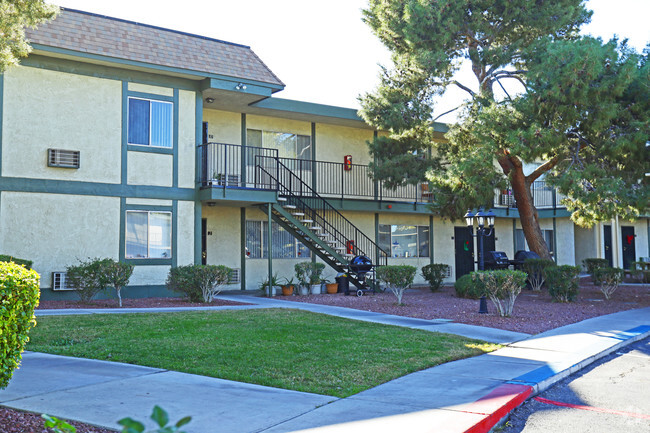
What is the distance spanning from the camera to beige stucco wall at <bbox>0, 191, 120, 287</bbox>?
13953 mm

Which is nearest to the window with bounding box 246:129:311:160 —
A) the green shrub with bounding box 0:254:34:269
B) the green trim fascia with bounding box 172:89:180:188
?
the green trim fascia with bounding box 172:89:180:188

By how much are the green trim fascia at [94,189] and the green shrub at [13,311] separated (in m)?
10.4

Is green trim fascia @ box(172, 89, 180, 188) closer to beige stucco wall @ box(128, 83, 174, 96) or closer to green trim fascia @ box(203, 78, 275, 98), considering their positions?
Result: beige stucco wall @ box(128, 83, 174, 96)

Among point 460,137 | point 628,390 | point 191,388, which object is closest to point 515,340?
point 628,390

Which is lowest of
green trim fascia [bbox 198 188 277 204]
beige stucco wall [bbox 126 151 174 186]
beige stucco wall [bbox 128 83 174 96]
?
green trim fascia [bbox 198 188 277 204]

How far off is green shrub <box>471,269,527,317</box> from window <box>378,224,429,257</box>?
31.6 feet

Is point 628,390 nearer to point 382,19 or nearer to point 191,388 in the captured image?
point 191,388

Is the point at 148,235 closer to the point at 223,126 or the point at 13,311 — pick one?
the point at 223,126

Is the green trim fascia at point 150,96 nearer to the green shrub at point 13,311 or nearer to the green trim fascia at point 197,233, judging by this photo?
the green trim fascia at point 197,233

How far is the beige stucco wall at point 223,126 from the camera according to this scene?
18.6 meters

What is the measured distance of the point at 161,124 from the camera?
16109 millimetres

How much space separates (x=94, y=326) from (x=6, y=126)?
6885 millimetres

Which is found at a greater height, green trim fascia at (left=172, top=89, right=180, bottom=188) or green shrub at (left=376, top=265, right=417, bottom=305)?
green trim fascia at (left=172, top=89, right=180, bottom=188)

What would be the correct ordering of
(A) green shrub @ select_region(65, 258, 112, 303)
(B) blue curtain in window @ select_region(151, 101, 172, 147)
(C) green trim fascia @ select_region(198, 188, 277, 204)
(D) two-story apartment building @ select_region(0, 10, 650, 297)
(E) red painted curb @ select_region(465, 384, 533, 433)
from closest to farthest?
(E) red painted curb @ select_region(465, 384, 533, 433) < (A) green shrub @ select_region(65, 258, 112, 303) < (D) two-story apartment building @ select_region(0, 10, 650, 297) < (B) blue curtain in window @ select_region(151, 101, 172, 147) < (C) green trim fascia @ select_region(198, 188, 277, 204)
